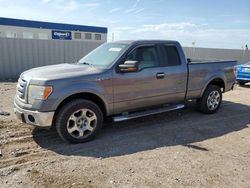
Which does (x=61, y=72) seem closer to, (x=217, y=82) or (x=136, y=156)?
(x=136, y=156)

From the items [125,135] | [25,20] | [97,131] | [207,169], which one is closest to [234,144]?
[207,169]

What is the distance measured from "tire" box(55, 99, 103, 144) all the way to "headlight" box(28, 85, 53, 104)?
1.30 feet

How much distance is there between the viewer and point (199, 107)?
7.10 meters

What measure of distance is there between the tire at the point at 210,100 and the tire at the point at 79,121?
3.11 meters

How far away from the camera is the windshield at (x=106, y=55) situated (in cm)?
539

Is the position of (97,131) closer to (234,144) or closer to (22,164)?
(22,164)

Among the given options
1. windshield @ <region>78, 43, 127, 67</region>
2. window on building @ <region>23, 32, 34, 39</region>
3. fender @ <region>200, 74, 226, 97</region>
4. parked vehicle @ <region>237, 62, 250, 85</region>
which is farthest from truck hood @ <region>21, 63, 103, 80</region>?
window on building @ <region>23, 32, 34, 39</region>

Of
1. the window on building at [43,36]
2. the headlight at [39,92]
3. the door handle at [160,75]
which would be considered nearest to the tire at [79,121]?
the headlight at [39,92]

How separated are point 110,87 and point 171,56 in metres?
1.85

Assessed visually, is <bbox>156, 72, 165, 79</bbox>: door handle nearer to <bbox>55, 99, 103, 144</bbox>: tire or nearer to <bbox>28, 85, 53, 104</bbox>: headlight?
<bbox>55, 99, 103, 144</bbox>: tire

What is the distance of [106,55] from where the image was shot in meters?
5.66

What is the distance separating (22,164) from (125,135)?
2.08 metres

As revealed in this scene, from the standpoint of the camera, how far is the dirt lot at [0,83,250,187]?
3.64m

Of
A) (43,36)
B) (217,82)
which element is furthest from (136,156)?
(43,36)
